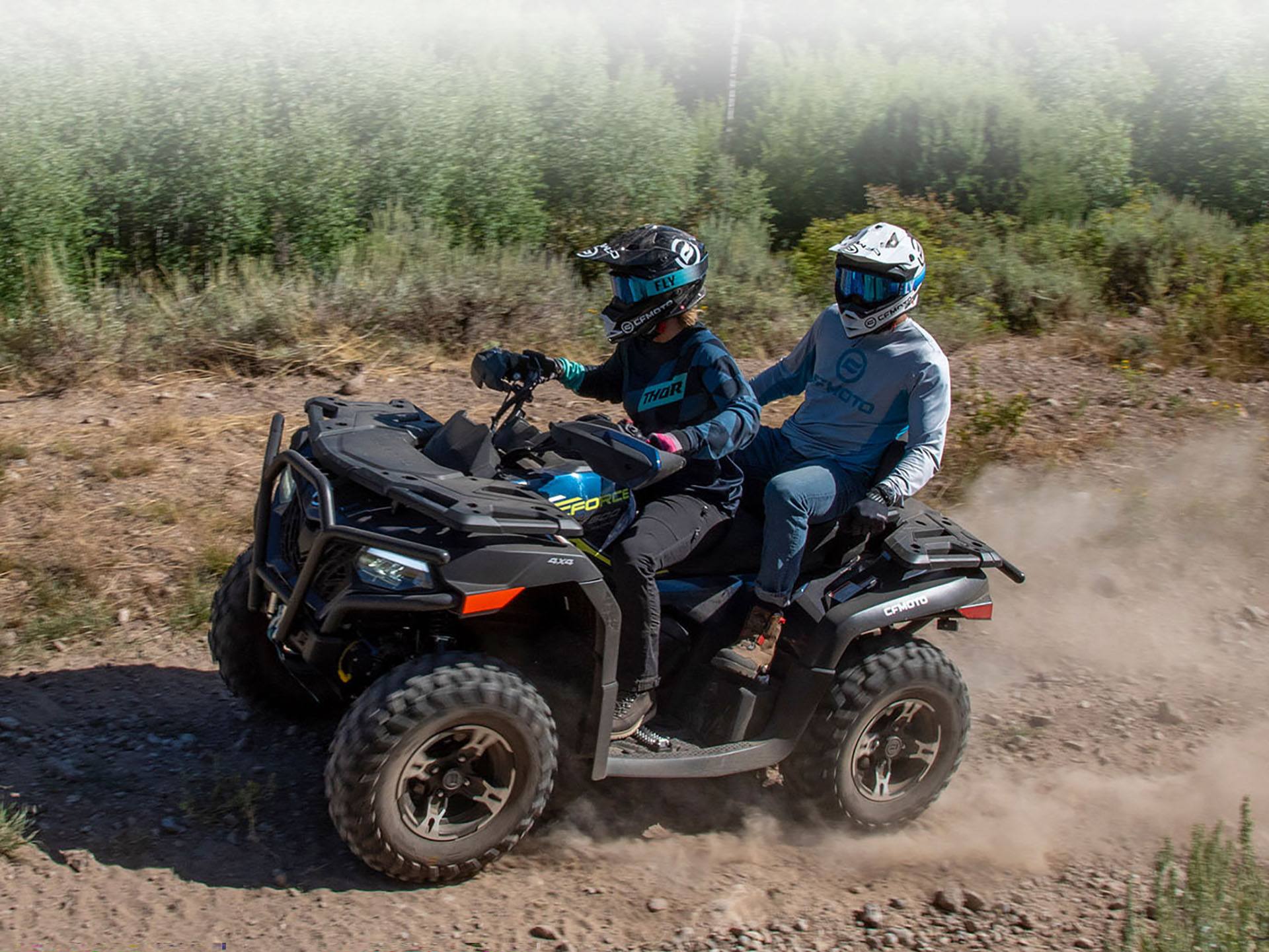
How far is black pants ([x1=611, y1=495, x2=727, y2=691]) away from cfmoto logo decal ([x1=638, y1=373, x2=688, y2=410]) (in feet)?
1.34

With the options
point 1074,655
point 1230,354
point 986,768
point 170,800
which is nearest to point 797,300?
point 1230,354

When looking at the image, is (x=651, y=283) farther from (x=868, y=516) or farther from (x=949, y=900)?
(x=949, y=900)

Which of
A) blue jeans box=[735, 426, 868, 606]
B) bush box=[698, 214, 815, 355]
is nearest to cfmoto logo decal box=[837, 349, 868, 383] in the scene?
blue jeans box=[735, 426, 868, 606]

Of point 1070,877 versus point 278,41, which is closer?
point 1070,877

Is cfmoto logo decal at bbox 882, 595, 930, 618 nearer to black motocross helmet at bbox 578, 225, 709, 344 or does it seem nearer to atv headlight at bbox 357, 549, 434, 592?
black motocross helmet at bbox 578, 225, 709, 344

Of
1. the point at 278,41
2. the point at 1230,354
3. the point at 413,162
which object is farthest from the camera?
the point at 278,41

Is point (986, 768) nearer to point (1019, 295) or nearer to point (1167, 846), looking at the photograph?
point (1167, 846)

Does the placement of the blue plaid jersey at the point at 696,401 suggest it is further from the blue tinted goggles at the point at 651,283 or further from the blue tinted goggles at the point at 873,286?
the blue tinted goggles at the point at 873,286

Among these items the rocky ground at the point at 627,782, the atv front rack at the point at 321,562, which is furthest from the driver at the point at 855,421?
the atv front rack at the point at 321,562

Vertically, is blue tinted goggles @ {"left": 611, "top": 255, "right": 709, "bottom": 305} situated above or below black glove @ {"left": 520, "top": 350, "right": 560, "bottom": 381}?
above

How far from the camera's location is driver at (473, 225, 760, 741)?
4.48 m

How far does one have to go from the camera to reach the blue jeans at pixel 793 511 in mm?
4652

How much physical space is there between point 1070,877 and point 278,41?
1110 cm

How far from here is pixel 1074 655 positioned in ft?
21.9
